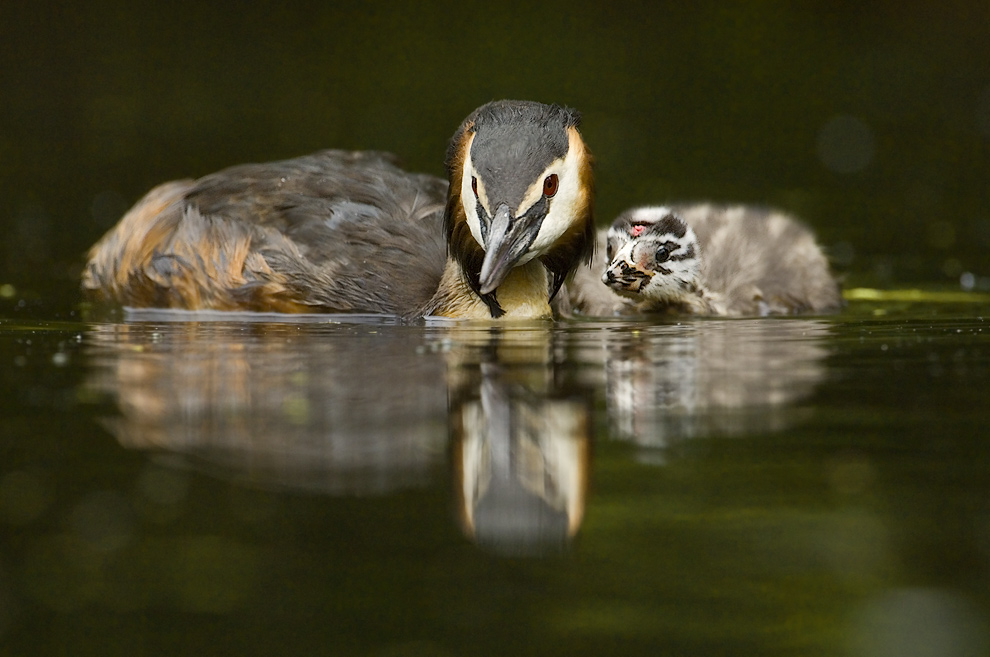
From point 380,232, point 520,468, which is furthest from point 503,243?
point 520,468

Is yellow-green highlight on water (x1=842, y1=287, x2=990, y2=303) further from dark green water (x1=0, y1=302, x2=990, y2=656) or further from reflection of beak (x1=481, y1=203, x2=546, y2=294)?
reflection of beak (x1=481, y1=203, x2=546, y2=294)

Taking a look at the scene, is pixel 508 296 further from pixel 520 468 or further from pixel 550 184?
pixel 520 468

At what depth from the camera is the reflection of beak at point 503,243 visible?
19.7ft

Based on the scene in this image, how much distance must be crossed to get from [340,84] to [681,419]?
14182mm

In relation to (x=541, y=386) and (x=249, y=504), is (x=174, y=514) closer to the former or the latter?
(x=249, y=504)

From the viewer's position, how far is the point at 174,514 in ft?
11.1

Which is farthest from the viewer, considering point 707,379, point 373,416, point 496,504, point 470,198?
point 470,198

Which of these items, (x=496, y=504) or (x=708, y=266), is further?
(x=708, y=266)

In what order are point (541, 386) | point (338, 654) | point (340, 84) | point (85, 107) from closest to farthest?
point (338, 654), point (541, 386), point (85, 107), point (340, 84)

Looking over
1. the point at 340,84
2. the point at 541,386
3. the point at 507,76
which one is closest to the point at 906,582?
the point at 541,386

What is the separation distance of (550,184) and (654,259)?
3.86 feet

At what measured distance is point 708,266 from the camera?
26.1ft

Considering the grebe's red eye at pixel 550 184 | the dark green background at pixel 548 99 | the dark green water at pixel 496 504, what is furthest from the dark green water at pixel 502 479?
the dark green background at pixel 548 99

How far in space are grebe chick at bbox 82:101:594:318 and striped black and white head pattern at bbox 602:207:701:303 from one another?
0.46 metres
